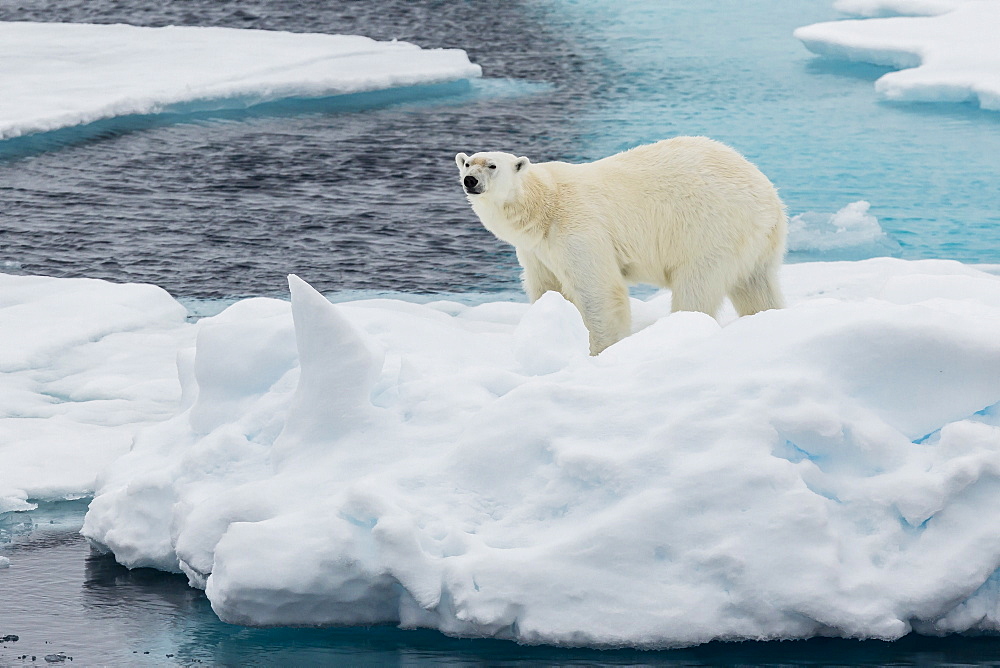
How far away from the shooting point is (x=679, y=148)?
5.81m

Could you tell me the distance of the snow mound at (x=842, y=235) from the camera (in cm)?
868

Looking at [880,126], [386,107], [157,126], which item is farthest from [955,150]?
[157,126]

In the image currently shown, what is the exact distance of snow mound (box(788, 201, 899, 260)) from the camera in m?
8.68

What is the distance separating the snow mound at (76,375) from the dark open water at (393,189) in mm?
349

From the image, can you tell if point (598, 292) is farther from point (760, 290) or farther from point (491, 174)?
point (760, 290)

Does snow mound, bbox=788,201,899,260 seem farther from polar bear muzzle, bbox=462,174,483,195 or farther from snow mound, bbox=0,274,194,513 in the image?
snow mound, bbox=0,274,194,513

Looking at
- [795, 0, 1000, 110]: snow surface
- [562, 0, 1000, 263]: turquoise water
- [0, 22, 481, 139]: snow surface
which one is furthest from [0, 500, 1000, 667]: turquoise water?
[795, 0, 1000, 110]: snow surface

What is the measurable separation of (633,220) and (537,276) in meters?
0.52

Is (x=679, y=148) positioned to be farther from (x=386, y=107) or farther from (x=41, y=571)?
(x=386, y=107)

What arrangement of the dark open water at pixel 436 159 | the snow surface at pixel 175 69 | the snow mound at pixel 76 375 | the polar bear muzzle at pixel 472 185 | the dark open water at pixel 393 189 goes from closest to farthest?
the dark open water at pixel 393 189
the snow mound at pixel 76 375
the polar bear muzzle at pixel 472 185
the dark open water at pixel 436 159
the snow surface at pixel 175 69

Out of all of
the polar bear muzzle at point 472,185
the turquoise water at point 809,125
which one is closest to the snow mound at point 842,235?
the turquoise water at point 809,125

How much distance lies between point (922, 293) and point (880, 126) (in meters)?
7.71

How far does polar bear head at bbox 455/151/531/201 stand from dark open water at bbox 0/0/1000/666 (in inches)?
84.3

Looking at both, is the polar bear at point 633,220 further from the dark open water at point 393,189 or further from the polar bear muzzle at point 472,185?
the dark open water at point 393,189
